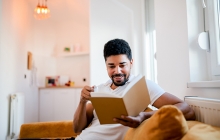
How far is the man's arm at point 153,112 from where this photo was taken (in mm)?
802

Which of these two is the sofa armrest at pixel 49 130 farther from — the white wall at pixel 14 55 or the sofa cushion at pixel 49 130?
the white wall at pixel 14 55

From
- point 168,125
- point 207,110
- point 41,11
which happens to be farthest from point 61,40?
point 168,125

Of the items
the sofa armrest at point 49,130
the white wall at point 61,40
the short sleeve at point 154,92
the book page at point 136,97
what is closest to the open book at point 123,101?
the book page at point 136,97

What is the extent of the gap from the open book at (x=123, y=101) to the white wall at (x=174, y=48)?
490mm

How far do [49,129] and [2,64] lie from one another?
159cm

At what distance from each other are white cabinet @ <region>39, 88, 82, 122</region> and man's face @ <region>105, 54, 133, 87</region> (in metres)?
2.89

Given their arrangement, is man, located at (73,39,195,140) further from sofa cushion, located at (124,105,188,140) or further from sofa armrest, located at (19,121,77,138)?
sofa armrest, located at (19,121,77,138)

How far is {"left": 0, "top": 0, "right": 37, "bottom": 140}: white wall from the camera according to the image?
9.24 ft

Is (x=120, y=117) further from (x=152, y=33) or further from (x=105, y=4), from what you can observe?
(x=105, y=4)

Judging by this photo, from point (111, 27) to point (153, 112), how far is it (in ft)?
6.50

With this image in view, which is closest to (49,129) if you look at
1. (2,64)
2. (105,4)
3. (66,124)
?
(66,124)

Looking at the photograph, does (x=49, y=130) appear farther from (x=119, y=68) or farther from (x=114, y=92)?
(x=119, y=68)

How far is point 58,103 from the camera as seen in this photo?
4.07m

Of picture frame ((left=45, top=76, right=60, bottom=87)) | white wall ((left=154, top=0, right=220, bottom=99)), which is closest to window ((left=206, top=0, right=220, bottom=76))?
white wall ((left=154, top=0, right=220, bottom=99))
